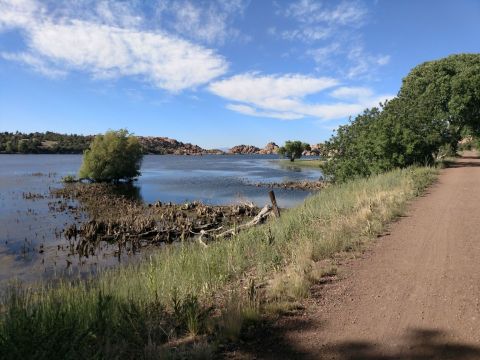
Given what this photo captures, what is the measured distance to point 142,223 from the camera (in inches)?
905

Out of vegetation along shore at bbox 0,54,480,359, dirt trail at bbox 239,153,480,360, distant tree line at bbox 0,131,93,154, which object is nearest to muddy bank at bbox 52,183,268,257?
vegetation along shore at bbox 0,54,480,359

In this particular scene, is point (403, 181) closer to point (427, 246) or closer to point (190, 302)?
point (427, 246)

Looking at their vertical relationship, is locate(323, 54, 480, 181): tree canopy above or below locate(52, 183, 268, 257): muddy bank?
above

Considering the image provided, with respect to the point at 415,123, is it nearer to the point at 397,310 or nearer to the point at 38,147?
the point at 397,310

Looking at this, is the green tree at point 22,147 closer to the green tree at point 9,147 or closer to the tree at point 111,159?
the green tree at point 9,147

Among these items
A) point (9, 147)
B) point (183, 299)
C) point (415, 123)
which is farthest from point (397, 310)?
point (9, 147)

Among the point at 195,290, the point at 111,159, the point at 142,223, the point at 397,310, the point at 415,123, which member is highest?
the point at 415,123

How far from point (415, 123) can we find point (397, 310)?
95.9ft

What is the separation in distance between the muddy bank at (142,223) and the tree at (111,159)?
2070cm

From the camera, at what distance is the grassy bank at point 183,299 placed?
14.8 feet

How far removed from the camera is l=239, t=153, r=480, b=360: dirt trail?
4.72 metres

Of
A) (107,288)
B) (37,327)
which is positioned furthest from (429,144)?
(37,327)

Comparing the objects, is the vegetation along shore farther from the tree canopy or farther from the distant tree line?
the distant tree line

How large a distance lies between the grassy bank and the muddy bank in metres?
5.76
